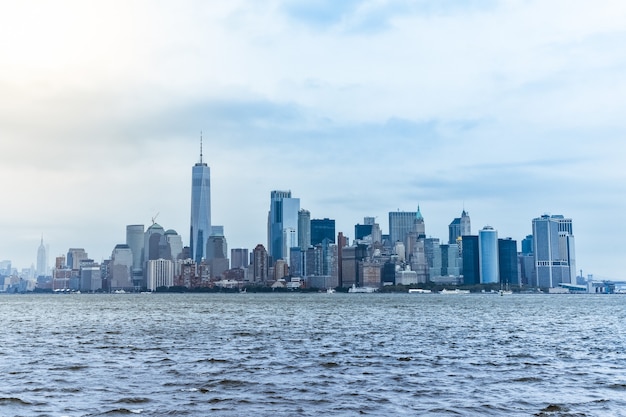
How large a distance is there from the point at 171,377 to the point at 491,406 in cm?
2059

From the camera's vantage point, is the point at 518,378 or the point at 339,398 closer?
the point at 339,398

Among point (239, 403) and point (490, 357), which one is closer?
point (239, 403)

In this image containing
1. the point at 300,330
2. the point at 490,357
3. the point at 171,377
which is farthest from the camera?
the point at 300,330

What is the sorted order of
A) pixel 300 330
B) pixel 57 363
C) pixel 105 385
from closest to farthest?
1. pixel 105 385
2. pixel 57 363
3. pixel 300 330

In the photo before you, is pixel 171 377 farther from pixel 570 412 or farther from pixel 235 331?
pixel 235 331

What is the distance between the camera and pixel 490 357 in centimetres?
6156

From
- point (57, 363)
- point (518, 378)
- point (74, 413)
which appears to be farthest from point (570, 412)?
point (57, 363)

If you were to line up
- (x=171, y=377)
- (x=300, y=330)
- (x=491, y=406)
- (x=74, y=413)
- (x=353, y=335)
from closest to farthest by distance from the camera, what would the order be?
(x=74, y=413), (x=491, y=406), (x=171, y=377), (x=353, y=335), (x=300, y=330)

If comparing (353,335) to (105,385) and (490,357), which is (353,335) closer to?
(490,357)

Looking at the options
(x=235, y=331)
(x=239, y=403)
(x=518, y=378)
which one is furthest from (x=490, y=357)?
(x=235, y=331)

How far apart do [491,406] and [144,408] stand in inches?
692

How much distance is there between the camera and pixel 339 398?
1578 inches

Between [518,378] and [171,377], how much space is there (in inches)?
890

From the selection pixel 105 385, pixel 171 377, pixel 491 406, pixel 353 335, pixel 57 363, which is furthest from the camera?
pixel 353 335
